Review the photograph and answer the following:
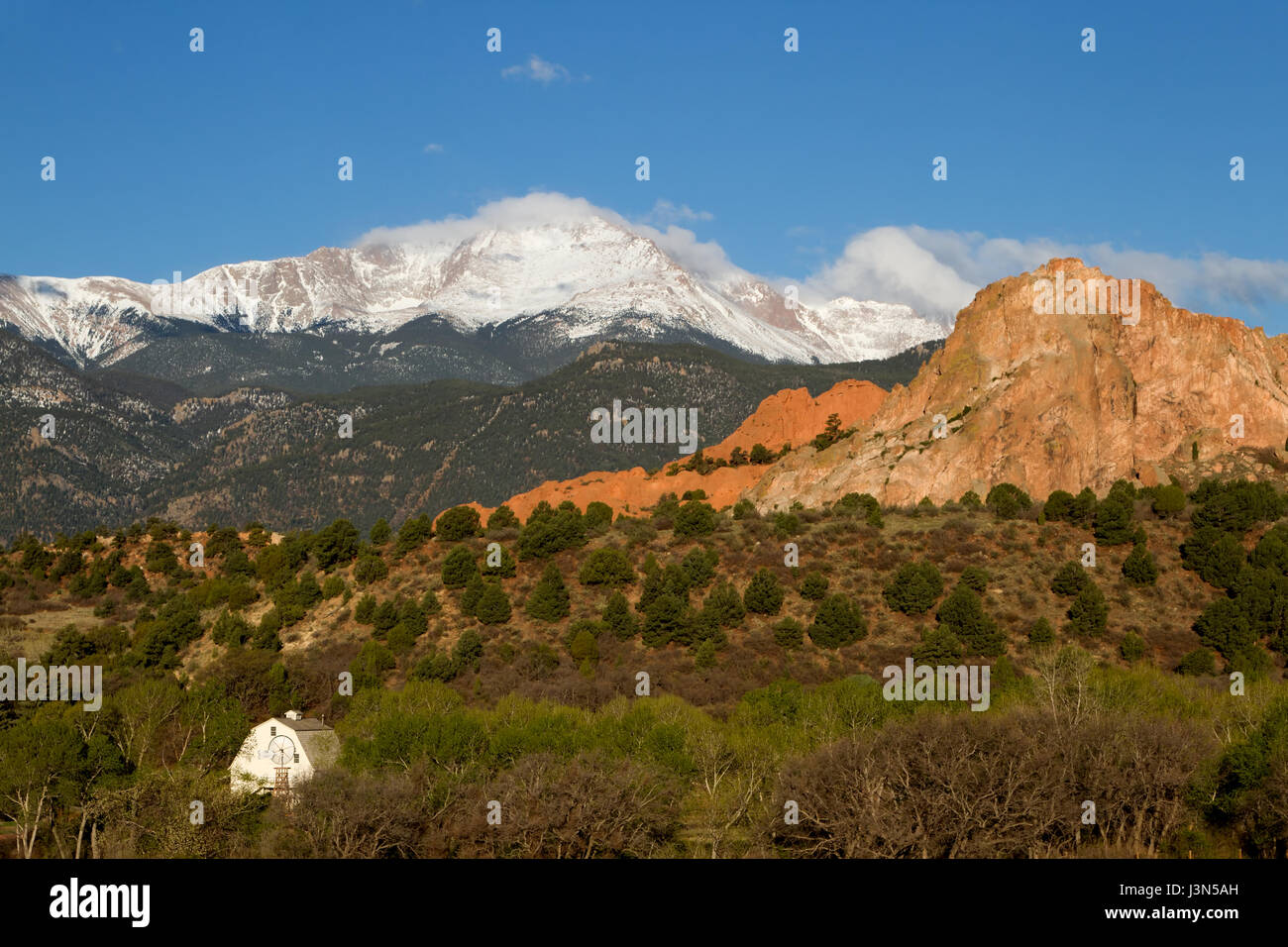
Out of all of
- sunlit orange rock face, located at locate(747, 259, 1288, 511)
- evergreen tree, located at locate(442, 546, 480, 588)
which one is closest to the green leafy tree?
sunlit orange rock face, located at locate(747, 259, 1288, 511)

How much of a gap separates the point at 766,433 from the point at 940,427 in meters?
50.2

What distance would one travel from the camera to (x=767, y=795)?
149 ft

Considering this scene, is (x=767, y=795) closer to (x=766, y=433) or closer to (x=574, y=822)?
(x=574, y=822)

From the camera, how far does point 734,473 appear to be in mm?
135000

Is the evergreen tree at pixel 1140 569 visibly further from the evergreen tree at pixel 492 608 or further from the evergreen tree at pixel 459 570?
the evergreen tree at pixel 459 570

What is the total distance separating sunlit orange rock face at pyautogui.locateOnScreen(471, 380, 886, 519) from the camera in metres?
132

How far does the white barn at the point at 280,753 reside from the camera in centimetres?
5316
